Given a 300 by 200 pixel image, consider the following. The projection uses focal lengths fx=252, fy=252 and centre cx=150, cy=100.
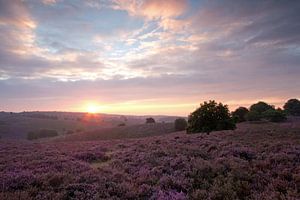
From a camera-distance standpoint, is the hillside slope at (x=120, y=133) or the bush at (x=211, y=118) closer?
the bush at (x=211, y=118)

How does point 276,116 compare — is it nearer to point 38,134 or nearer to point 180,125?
point 180,125

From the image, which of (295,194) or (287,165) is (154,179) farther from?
(287,165)

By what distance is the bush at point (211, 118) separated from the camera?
1041 inches

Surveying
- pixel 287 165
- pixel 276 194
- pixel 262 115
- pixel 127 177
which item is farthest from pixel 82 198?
pixel 262 115

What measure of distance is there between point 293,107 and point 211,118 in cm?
6972

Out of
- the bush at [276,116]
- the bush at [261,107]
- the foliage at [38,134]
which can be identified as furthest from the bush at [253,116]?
the foliage at [38,134]

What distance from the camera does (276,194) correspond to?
704 cm

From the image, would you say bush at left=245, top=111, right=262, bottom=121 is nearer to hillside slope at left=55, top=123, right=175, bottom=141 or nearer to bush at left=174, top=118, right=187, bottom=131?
bush at left=174, top=118, right=187, bottom=131

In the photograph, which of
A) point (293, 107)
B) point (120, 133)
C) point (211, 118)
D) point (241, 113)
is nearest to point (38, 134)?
point (120, 133)

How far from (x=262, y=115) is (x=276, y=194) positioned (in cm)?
6225

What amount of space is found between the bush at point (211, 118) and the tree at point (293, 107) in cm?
6757

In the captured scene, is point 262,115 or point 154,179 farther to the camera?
point 262,115

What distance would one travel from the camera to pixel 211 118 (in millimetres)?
26516

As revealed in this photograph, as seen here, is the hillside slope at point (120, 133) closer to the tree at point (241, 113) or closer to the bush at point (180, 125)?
the bush at point (180, 125)
